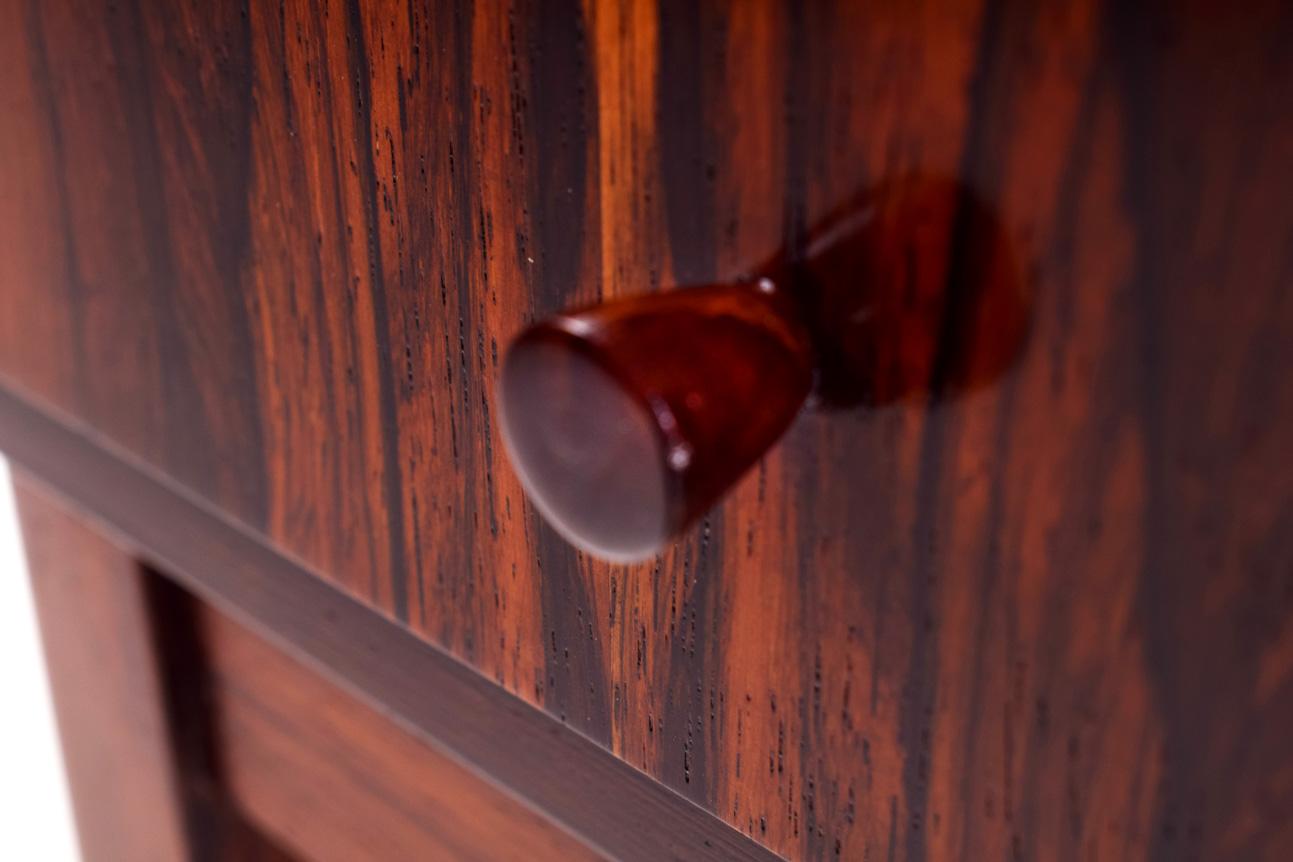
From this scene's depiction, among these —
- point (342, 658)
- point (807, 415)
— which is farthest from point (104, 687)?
point (807, 415)

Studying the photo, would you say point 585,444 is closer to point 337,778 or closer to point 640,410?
point 640,410

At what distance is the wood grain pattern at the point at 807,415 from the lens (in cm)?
11

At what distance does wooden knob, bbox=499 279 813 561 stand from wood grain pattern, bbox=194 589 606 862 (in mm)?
130

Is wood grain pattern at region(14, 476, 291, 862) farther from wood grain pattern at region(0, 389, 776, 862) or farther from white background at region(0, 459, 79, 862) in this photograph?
white background at region(0, 459, 79, 862)

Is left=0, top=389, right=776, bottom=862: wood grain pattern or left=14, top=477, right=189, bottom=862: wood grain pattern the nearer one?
left=0, top=389, right=776, bottom=862: wood grain pattern

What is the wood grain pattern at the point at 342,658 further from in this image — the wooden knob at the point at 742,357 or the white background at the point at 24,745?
the white background at the point at 24,745

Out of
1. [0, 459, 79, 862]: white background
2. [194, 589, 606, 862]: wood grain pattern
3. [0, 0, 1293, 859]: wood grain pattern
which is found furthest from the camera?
[0, 459, 79, 862]: white background

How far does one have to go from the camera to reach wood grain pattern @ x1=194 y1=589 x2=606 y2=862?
0.83ft

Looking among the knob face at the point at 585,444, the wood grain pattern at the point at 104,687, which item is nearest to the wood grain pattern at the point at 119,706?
the wood grain pattern at the point at 104,687

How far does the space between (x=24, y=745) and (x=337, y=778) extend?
364 mm

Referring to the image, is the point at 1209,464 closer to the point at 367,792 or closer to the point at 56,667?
the point at 367,792

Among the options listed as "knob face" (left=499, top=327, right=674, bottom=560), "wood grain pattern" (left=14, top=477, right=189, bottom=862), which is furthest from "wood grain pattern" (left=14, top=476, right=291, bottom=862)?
"knob face" (left=499, top=327, right=674, bottom=560)

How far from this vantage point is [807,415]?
139 millimetres

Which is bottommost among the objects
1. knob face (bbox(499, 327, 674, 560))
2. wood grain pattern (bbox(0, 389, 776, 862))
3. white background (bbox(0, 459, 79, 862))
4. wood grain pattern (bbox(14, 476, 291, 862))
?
white background (bbox(0, 459, 79, 862))
